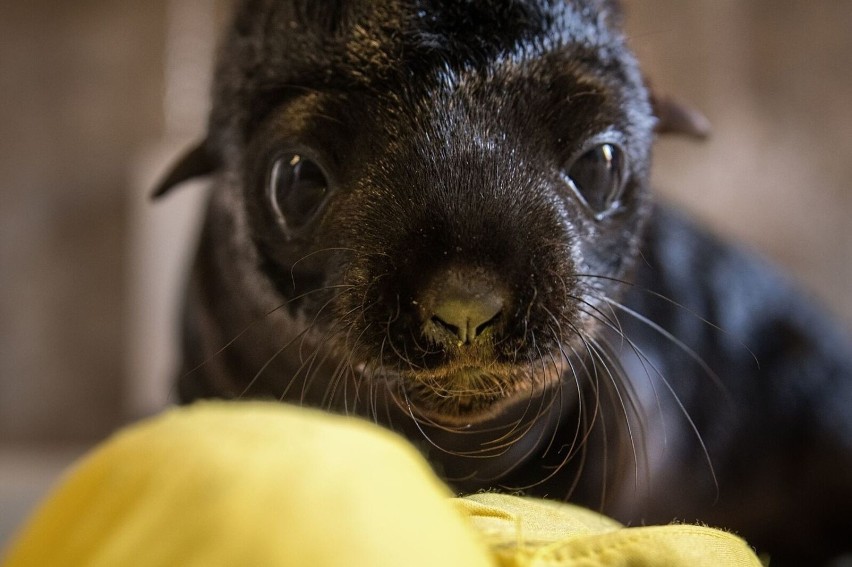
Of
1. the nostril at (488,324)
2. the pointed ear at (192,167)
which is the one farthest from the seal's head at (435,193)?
the pointed ear at (192,167)

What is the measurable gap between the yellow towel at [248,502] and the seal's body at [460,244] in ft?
0.66

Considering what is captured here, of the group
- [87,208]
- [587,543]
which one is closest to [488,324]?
[587,543]

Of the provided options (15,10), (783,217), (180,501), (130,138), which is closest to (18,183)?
(130,138)

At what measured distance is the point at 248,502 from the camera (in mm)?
271

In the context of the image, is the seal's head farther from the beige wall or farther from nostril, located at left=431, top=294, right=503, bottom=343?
the beige wall

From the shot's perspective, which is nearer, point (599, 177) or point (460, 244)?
point (460, 244)

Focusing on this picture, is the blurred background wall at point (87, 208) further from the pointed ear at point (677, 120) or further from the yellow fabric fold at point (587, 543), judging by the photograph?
the yellow fabric fold at point (587, 543)

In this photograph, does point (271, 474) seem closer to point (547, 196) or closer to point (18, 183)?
point (547, 196)

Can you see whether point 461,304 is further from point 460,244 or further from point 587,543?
point 587,543

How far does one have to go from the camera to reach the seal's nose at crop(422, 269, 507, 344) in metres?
0.49

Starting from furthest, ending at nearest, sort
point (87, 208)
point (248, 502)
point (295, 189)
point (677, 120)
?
point (87, 208), point (677, 120), point (295, 189), point (248, 502)

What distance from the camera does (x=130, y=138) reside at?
2227 millimetres

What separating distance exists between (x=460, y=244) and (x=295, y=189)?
0.18m

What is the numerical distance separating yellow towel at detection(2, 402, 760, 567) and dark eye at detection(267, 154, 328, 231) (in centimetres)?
31
